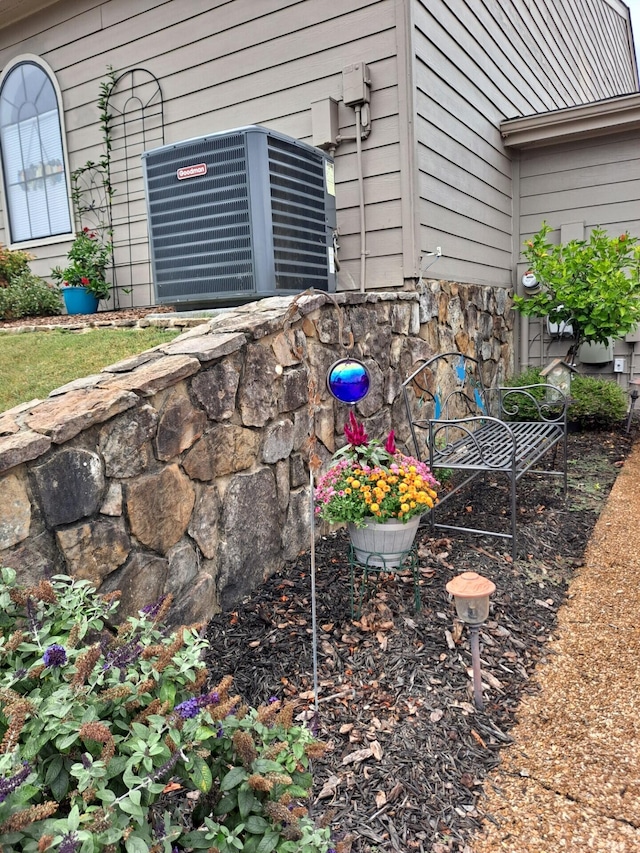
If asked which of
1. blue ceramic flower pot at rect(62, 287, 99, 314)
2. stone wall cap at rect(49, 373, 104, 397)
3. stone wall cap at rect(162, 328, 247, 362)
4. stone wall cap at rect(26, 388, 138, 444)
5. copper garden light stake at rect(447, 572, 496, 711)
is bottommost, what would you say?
copper garden light stake at rect(447, 572, 496, 711)

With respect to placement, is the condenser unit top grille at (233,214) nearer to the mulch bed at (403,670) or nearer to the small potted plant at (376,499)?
the small potted plant at (376,499)

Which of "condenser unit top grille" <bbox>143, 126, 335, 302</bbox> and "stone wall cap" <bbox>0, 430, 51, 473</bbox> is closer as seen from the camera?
"stone wall cap" <bbox>0, 430, 51, 473</bbox>

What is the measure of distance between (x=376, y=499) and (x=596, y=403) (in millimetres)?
3792

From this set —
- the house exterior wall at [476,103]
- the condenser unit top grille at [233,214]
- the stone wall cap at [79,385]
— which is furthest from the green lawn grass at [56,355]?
the house exterior wall at [476,103]

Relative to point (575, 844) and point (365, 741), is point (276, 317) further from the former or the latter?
point (575, 844)

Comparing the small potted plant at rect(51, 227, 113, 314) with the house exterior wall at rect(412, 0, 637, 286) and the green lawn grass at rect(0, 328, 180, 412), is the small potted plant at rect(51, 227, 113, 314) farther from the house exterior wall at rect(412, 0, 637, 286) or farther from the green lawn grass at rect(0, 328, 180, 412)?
the house exterior wall at rect(412, 0, 637, 286)

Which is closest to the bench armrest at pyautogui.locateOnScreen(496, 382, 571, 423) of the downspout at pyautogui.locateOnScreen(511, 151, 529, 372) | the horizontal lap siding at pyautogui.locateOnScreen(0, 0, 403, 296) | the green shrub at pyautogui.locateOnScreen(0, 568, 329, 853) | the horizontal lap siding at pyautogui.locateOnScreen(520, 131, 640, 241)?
the downspout at pyautogui.locateOnScreen(511, 151, 529, 372)

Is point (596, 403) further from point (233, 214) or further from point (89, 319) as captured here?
point (89, 319)

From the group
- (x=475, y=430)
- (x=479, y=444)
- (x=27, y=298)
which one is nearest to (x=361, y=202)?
(x=475, y=430)

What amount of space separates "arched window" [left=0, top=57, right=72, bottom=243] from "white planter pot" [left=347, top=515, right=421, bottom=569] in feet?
15.6

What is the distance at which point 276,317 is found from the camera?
279 cm

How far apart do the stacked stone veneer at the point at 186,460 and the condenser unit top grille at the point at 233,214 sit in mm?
562

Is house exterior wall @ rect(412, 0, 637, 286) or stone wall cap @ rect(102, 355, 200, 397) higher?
house exterior wall @ rect(412, 0, 637, 286)

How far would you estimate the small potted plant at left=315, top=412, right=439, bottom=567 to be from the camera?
2438mm
